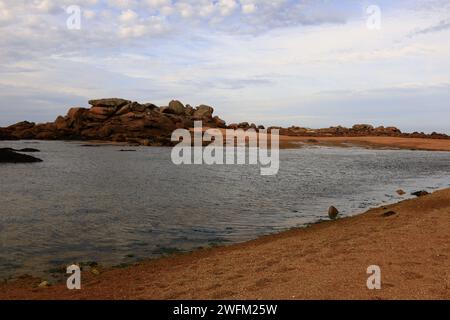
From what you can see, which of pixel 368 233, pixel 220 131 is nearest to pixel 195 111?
pixel 220 131

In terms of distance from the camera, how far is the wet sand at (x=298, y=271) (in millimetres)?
7512

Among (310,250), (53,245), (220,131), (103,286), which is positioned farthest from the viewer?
(220,131)

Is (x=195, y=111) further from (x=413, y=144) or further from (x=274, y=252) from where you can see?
(x=274, y=252)

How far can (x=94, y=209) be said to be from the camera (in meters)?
18.8

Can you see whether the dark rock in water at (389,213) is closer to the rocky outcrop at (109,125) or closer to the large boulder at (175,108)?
the rocky outcrop at (109,125)

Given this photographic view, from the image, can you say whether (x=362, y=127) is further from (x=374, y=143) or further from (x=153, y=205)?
(x=153, y=205)

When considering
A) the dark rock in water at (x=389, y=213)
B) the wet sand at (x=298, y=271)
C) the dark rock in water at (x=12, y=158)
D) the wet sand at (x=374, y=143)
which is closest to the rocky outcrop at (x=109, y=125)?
the wet sand at (x=374, y=143)

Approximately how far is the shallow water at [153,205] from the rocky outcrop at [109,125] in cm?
4343

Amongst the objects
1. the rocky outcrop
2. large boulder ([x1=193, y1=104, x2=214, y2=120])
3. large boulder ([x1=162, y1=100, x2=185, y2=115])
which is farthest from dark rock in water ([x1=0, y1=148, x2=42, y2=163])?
large boulder ([x1=193, y1=104, x2=214, y2=120])

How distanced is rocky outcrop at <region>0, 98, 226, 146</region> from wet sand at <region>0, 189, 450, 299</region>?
63932 millimetres

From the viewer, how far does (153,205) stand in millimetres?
19906

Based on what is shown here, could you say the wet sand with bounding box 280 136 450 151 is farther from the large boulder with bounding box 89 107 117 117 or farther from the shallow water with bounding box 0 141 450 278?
the shallow water with bounding box 0 141 450 278

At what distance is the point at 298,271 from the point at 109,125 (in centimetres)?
7624
